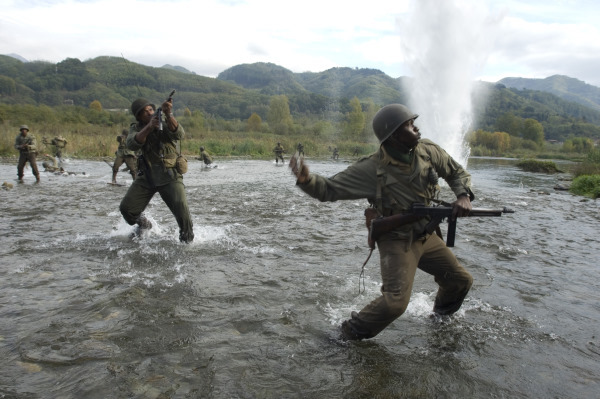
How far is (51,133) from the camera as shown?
3694cm

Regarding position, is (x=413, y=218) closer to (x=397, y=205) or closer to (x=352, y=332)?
(x=397, y=205)

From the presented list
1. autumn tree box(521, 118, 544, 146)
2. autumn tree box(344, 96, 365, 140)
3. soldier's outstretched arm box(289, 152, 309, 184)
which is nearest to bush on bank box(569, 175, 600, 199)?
soldier's outstretched arm box(289, 152, 309, 184)

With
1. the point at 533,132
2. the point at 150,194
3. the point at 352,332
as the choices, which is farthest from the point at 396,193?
the point at 533,132

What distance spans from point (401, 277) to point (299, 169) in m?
1.33

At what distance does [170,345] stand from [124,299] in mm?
1317

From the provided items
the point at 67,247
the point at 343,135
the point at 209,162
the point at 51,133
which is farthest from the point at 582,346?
the point at 343,135

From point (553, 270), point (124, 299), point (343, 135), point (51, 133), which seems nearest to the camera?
point (124, 299)

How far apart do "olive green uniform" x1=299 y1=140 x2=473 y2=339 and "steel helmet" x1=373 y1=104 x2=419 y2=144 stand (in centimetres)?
18

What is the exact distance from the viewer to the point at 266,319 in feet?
14.1

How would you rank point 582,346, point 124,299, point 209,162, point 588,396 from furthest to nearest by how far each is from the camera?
point 209,162 < point 124,299 < point 582,346 < point 588,396

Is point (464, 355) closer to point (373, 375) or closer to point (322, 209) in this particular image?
point (373, 375)

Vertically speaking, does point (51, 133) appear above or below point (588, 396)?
above

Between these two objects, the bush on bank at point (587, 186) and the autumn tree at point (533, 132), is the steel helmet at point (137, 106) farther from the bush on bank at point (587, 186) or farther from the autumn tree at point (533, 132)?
the autumn tree at point (533, 132)

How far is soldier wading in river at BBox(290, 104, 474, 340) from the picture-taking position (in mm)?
3531
